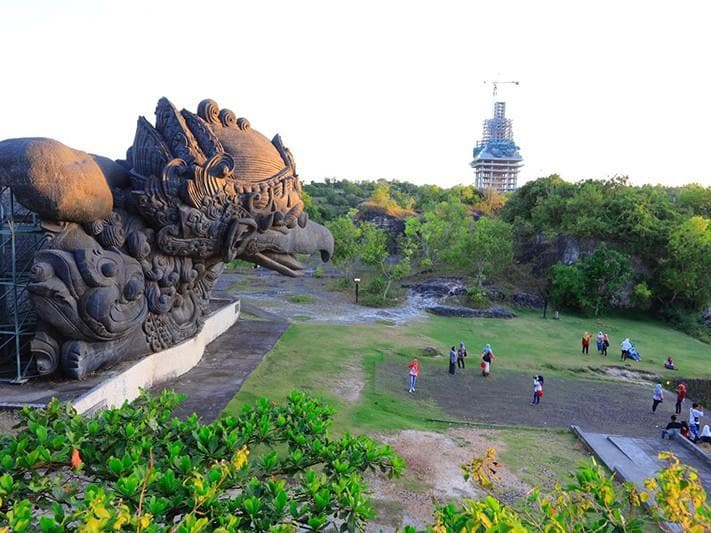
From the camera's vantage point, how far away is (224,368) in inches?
387

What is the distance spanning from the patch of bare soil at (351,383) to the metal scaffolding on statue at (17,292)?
17.2ft

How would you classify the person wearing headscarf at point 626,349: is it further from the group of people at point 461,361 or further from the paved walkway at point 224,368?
the paved walkway at point 224,368

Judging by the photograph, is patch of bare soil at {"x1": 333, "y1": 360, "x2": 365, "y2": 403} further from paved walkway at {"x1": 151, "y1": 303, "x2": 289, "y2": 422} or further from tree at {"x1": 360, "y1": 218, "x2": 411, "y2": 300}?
tree at {"x1": 360, "y1": 218, "x2": 411, "y2": 300}

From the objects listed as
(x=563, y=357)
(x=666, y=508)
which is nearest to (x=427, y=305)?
(x=563, y=357)

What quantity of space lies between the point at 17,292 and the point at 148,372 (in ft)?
7.58

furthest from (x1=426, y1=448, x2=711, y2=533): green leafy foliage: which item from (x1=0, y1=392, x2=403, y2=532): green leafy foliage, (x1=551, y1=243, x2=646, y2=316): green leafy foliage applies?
(x1=551, y1=243, x2=646, y2=316): green leafy foliage

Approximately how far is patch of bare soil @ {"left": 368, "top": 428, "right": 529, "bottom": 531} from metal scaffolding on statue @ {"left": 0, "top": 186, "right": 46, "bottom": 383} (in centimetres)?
550

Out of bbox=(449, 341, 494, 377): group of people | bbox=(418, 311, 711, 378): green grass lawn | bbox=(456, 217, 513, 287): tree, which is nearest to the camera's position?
bbox=(449, 341, 494, 377): group of people

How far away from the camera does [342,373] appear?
440 inches

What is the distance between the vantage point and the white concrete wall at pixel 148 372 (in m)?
6.74

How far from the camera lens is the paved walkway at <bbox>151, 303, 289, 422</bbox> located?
25.7ft

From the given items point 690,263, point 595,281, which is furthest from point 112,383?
point 690,263

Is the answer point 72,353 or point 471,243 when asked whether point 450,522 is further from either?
point 471,243

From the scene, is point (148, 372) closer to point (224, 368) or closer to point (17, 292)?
point (224, 368)
